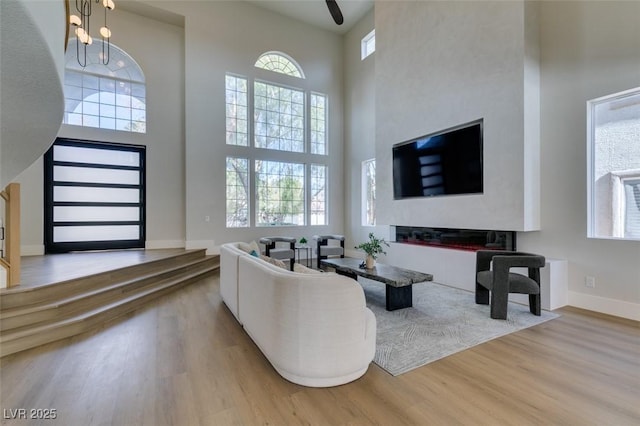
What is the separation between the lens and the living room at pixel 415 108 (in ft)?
11.6

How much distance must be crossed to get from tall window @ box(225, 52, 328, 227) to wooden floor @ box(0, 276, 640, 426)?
467cm

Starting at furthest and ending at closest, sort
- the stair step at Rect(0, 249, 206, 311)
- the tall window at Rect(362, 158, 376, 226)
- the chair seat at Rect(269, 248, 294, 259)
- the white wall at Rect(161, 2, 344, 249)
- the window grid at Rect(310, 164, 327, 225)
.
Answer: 1. the window grid at Rect(310, 164, 327, 225)
2. the tall window at Rect(362, 158, 376, 226)
3. the white wall at Rect(161, 2, 344, 249)
4. the chair seat at Rect(269, 248, 294, 259)
5. the stair step at Rect(0, 249, 206, 311)

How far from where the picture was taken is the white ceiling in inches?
275

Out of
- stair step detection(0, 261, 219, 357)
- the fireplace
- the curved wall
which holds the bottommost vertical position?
stair step detection(0, 261, 219, 357)

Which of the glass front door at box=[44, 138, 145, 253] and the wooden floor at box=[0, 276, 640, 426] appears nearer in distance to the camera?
the wooden floor at box=[0, 276, 640, 426]

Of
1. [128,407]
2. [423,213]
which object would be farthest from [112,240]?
[423,213]

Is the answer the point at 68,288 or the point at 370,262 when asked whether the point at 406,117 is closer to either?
the point at 370,262

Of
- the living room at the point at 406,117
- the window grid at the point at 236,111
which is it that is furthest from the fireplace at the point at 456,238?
the window grid at the point at 236,111

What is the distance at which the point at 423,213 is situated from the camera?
17.3 feet

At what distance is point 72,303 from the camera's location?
2988mm

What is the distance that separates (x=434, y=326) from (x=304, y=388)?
67.9 inches

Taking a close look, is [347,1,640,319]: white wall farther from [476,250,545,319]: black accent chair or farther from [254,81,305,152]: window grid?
[254,81,305,152]: window grid

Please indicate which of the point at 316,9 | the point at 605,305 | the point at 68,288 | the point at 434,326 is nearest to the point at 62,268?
the point at 68,288

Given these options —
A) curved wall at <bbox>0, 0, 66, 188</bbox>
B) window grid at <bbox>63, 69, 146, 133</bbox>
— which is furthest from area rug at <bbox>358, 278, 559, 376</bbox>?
window grid at <bbox>63, 69, 146, 133</bbox>
